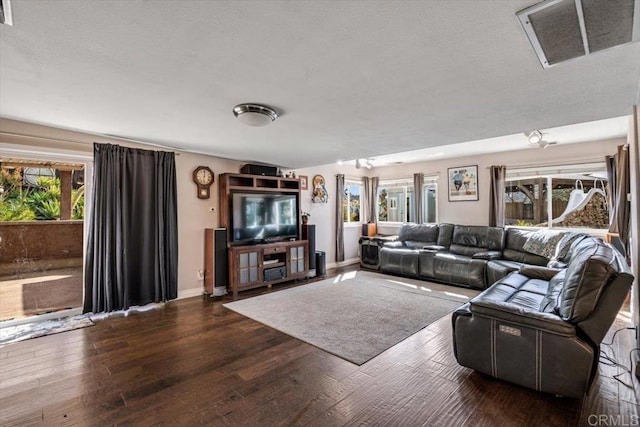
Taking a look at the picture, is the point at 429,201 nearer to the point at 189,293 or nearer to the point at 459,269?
the point at 459,269

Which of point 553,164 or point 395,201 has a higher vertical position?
point 553,164

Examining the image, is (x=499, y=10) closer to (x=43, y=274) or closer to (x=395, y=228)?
(x=43, y=274)

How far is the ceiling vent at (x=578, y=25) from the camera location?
121cm

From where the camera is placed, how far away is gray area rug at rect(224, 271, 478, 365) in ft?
9.39

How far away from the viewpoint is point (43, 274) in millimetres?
3496

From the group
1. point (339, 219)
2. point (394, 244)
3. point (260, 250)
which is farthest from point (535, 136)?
point (260, 250)

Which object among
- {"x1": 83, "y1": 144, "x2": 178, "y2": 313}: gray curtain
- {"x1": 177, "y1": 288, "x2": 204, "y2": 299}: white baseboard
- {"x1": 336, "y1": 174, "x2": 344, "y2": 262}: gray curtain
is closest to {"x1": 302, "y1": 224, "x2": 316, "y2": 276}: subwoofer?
{"x1": 336, "y1": 174, "x2": 344, "y2": 262}: gray curtain

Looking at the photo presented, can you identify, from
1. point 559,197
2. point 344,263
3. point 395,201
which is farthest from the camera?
point 395,201

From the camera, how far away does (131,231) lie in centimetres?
375

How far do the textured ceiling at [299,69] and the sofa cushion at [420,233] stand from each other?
121 inches

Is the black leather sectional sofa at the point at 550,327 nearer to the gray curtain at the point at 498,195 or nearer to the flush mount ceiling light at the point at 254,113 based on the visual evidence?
the flush mount ceiling light at the point at 254,113

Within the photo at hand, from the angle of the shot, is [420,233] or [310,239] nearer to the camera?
[310,239]

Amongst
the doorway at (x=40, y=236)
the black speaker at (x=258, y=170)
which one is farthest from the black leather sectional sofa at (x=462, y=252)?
the doorway at (x=40, y=236)

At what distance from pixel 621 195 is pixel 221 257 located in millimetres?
5909
